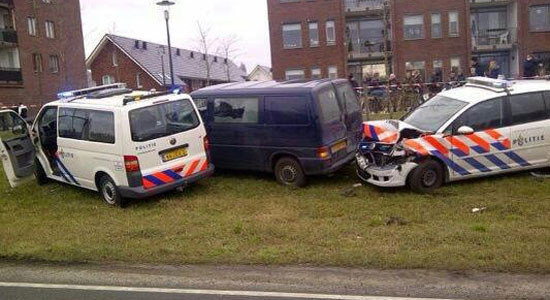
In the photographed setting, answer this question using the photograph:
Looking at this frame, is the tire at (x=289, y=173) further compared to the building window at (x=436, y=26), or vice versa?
the building window at (x=436, y=26)

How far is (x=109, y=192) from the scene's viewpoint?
979cm

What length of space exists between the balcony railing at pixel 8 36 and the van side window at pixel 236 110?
3695 cm

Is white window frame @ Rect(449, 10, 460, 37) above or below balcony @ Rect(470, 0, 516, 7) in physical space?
below

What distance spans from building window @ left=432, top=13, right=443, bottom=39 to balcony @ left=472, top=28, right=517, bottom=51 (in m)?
2.40

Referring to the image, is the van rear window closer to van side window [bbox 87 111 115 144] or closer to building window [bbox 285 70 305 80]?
van side window [bbox 87 111 115 144]

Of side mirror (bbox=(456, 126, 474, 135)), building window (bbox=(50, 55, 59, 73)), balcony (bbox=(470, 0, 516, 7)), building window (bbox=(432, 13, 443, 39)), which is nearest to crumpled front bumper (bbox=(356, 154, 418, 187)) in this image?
side mirror (bbox=(456, 126, 474, 135))

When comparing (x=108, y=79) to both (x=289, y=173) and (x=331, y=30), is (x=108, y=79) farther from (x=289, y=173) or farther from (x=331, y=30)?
(x=289, y=173)

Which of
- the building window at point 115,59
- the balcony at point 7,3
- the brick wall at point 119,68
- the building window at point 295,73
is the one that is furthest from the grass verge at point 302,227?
the building window at point 115,59

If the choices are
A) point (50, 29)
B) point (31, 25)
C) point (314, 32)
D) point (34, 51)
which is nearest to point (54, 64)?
point (34, 51)

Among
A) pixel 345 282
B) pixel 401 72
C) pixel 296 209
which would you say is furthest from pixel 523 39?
pixel 345 282

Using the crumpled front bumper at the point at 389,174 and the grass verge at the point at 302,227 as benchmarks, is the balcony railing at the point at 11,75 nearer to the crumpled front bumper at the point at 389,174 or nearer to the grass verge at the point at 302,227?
the grass verge at the point at 302,227

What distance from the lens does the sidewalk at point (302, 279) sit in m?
5.49

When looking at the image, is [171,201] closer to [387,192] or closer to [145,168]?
[145,168]

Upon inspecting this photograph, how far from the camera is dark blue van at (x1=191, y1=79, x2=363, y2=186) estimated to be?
383 inches
